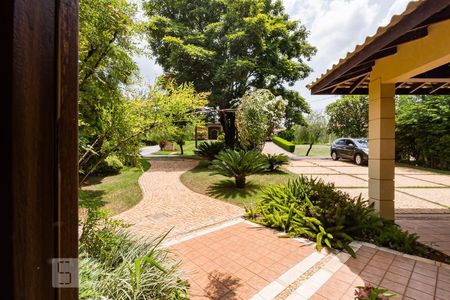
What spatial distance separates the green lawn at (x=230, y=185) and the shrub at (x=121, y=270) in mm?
4322

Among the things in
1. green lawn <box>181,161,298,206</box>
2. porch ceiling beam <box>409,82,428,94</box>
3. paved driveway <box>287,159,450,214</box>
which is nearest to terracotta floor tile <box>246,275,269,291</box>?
green lawn <box>181,161,298,206</box>

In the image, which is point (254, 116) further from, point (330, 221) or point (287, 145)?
point (287, 145)

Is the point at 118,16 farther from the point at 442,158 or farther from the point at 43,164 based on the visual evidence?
the point at 442,158

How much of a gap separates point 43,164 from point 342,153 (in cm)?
1835

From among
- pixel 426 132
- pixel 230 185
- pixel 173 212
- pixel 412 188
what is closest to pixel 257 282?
pixel 173 212

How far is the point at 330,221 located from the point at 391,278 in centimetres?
140

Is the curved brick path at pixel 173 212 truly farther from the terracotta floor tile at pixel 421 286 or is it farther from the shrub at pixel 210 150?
the shrub at pixel 210 150

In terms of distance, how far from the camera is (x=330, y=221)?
444cm

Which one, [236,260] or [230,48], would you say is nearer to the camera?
[236,260]

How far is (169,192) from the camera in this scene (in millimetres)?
8789

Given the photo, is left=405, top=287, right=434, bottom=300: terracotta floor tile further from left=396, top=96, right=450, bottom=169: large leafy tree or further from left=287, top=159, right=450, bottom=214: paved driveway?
left=396, top=96, right=450, bottom=169: large leafy tree

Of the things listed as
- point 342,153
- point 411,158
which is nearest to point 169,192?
point 342,153

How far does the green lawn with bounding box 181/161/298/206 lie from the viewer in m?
7.73

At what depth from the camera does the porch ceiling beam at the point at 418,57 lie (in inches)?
130
